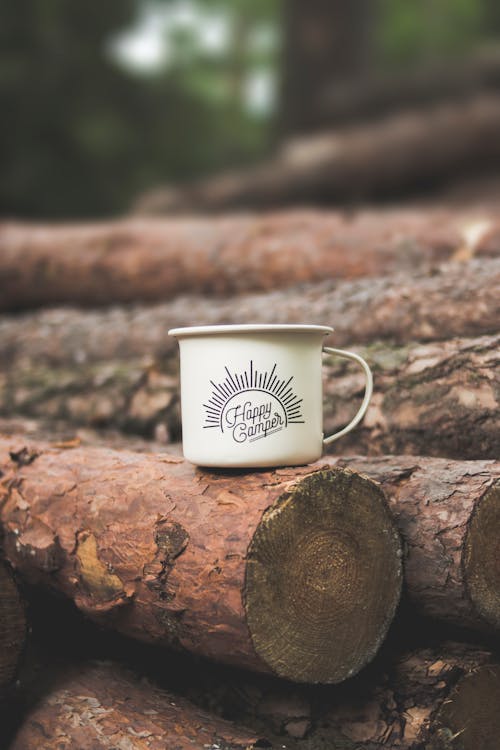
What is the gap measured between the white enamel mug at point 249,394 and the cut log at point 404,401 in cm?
43

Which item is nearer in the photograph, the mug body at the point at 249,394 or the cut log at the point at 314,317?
the mug body at the point at 249,394

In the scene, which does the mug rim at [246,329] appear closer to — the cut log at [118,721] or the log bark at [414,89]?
the cut log at [118,721]

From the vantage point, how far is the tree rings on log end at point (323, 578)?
1.29 meters

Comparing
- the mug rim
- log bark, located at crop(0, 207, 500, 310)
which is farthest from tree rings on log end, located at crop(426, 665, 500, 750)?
log bark, located at crop(0, 207, 500, 310)

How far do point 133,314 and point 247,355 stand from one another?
58.7 inches

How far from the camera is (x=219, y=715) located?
1.57 m

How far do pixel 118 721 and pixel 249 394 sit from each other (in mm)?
642

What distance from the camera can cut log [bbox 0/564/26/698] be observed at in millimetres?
1488

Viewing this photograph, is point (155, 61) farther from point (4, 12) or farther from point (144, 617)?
point (144, 617)

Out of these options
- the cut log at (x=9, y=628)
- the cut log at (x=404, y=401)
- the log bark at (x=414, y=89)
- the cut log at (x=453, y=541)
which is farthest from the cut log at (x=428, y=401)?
the log bark at (x=414, y=89)

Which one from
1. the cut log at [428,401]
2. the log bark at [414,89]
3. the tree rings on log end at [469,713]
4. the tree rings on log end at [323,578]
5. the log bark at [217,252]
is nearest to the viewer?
the tree rings on log end at [323,578]

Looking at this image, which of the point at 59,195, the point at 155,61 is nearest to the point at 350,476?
the point at 59,195

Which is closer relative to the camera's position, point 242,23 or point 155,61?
point 155,61

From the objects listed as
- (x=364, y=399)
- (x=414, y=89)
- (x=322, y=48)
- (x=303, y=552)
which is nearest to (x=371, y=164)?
(x=414, y=89)
